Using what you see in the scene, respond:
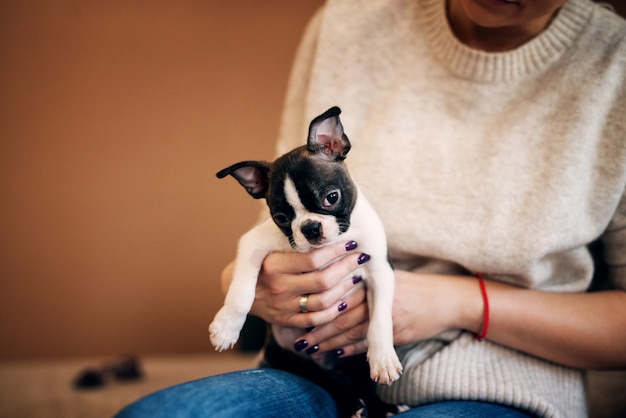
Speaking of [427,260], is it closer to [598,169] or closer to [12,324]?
[598,169]

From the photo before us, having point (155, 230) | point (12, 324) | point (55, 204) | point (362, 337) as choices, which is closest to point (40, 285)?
point (12, 324)

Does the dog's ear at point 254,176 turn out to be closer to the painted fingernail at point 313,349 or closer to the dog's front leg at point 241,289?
the dog's front leg at point 241,289

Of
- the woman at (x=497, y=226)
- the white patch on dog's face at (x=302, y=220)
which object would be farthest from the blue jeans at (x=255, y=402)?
the white patch on dog's face at (x=302, y=220)

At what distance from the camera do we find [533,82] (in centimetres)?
136

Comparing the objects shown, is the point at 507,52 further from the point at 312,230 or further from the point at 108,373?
the point at 108,373

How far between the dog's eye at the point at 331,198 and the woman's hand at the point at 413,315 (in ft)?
0.90

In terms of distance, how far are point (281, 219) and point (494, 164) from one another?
0.63 metres

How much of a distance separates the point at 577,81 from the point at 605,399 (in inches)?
40.4

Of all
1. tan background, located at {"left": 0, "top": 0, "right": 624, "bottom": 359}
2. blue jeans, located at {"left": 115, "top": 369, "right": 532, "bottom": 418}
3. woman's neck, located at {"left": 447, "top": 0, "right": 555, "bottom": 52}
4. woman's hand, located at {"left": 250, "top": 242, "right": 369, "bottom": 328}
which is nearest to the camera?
blue jeans, located at {"left": 115, "top": 369, "right": 532, "bottom": 418}

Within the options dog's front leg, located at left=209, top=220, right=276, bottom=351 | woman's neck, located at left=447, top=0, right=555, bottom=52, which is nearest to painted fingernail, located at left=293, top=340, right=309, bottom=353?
dog's front leg, located at left=209, top=220, right=276, bottom=351

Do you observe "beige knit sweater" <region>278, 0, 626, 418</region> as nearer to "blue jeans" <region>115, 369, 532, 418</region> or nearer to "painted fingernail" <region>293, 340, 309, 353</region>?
"blue jeans" <region>115, 369, 532, 418</region>

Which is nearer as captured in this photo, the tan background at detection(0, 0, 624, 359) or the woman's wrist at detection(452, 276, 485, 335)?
the woman's wrist at detection(452, 276, 485, 335)

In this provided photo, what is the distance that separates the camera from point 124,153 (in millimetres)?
2668

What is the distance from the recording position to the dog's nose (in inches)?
43.4
